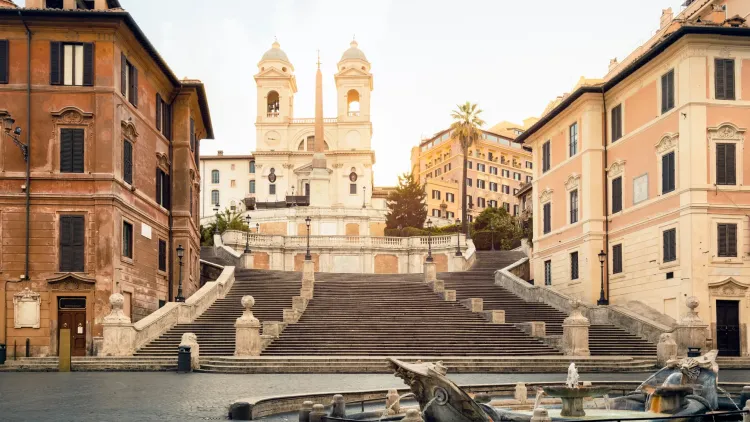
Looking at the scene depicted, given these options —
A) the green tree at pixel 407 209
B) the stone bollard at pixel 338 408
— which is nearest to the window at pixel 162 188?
the stone bollard at pixel 338 408

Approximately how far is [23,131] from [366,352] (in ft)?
48.1

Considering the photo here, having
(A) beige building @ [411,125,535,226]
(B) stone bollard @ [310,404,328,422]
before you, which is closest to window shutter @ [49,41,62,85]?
(B) stone bollard @ [310,404,328,422]

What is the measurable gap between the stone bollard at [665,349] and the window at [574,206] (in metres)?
13.7

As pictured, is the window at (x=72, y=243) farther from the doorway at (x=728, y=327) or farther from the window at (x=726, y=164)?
the window at (x=726, y=164)

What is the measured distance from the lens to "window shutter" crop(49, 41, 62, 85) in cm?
3238

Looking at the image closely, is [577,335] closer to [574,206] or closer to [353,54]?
[574,206]

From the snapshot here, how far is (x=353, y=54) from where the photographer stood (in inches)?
4906

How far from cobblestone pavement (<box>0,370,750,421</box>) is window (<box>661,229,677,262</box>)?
22.7 feet

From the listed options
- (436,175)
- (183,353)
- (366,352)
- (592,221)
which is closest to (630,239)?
(592,221)

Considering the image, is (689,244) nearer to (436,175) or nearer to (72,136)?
(72,136)

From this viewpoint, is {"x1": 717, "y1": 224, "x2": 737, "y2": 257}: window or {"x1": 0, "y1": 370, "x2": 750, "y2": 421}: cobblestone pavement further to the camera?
{"x1": 717, "y1": 224, "x2": 737, "y2": 257}: window

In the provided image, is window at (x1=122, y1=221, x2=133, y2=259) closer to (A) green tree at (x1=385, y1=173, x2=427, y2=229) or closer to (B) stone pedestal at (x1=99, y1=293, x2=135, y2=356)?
(B) stone pedestal at (x1=99, y1=293, x2=135, y2=356)

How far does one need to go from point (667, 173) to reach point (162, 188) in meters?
21.8

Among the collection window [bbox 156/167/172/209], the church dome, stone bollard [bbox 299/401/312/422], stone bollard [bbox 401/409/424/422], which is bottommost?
stone bollard [bbox 299/401/312/422]
